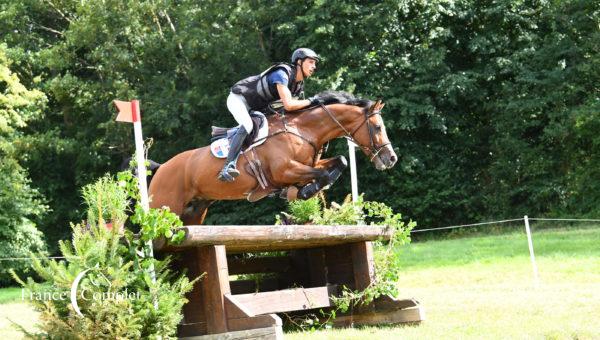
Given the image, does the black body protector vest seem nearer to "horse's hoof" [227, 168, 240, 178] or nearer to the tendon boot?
the tendon boot

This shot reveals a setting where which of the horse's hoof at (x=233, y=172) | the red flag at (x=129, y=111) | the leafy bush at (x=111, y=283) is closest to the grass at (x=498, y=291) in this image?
the leafy bush at (x=111, y=283)

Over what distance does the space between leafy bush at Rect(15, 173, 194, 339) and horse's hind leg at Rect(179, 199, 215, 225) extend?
251 cm

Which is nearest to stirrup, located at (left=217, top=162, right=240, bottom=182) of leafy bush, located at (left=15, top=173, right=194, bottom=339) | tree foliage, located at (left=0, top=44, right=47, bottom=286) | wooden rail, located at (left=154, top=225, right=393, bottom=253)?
wooden rail, located at (left=154, top=225, right=393, bottom=253)

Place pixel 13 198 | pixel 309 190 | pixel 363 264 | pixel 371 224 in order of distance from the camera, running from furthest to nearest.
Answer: pixel 13 198
pixel 309 190
pixel 371 224
pixel 363 264

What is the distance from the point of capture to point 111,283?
4340 millimetres

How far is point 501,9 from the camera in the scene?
18078mm

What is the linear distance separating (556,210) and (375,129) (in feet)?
38.5

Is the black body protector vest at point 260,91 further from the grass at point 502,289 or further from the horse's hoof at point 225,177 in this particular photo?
the grass at point 502,289

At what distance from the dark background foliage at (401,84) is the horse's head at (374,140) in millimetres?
10081

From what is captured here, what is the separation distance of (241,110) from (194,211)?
1163 mm

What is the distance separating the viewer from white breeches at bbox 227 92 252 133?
21.8 feet

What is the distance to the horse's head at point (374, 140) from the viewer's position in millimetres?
6613

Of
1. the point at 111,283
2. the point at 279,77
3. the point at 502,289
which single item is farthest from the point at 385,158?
the point at 111,283

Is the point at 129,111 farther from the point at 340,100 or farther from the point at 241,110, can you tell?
the point at 340,100
